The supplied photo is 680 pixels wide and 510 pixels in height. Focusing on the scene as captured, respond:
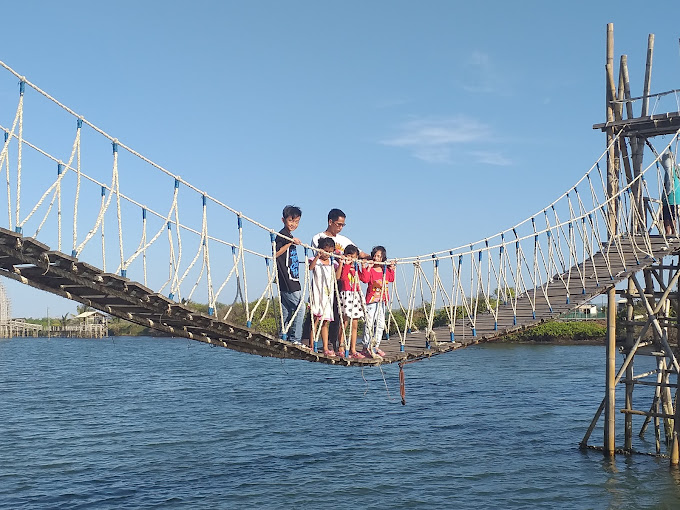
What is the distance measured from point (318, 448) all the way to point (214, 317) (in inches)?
490

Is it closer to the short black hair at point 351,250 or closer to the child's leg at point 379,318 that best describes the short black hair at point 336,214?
the short black hair at point 351,250

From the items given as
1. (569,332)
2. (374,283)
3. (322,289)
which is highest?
(374,283)

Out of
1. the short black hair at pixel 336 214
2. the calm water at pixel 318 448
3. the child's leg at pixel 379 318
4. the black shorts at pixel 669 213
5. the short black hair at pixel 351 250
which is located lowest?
the calm water at pixel 318 448

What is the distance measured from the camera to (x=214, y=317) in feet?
33.9

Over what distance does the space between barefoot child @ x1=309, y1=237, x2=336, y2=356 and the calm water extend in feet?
9.06

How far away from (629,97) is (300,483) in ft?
40.8

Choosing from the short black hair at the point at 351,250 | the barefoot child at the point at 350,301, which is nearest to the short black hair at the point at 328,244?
the short black hair at the point at 351,250

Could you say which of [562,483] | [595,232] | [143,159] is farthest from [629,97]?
[143,159]

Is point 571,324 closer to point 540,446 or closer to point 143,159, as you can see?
point 540,446

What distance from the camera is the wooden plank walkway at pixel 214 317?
28.0 feet

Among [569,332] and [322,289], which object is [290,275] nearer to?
[322,289]

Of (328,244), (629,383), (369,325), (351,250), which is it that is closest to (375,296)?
(369,325)

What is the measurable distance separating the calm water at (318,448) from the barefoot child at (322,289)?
2.76 meters

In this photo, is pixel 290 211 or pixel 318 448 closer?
pixel 290 211
